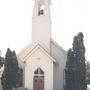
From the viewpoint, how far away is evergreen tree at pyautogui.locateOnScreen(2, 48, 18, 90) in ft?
108

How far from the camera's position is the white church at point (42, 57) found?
3431 cm

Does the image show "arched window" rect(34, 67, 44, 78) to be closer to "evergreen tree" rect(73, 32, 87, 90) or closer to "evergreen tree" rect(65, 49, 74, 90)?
"evergreen tree" rect(65, 49, 74, 90)

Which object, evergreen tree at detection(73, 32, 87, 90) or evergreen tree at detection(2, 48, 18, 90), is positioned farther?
evergreen tree at detection(2, 48, 18, 90)

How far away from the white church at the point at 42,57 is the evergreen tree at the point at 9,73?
1.65m

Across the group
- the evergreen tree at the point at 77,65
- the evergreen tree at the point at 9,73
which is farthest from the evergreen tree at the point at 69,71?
the evergreen tree at the point at 9,73

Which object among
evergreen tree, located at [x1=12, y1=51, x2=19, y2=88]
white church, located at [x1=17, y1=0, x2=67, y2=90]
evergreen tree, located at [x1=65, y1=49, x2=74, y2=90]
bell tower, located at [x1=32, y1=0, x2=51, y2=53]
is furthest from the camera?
bell tower, located at [x1=32, y1=0, x2=51, y2=53]

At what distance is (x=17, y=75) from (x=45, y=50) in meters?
4.14

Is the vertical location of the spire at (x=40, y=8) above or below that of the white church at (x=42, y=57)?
above

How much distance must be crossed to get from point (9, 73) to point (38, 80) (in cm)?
353

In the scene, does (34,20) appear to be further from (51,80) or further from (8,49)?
(51,80)

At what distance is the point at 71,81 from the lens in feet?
108

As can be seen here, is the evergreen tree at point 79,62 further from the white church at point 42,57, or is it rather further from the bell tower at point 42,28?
the bell tower at point 42,28

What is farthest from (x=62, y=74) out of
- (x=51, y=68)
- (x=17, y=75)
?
(x=17, y=75)

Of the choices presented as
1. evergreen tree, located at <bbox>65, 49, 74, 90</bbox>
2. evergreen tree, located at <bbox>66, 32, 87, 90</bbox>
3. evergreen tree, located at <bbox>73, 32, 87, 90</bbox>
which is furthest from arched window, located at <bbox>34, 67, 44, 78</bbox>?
evergreen tree, located at <bbox>73, 32, 87, 90</bbox>
